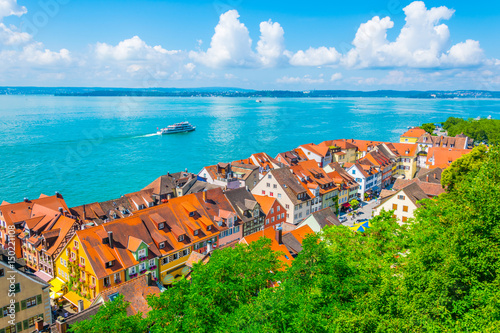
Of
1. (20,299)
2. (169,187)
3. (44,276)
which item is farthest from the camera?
(169,187)

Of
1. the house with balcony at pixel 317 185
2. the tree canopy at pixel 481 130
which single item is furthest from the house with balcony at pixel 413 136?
the house with balcony at pixel 317 185

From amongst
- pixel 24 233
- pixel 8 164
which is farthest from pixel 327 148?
pixel 8 164

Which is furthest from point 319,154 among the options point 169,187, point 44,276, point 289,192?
point 44,276

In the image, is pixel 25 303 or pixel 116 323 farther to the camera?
pixel 25 303

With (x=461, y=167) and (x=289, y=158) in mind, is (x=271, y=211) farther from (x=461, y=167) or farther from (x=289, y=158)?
(x=289, y=158)

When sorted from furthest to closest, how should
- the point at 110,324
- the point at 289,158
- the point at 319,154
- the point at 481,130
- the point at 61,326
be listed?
1. the point at 481,130
2. the point at 319,154
3. the point at 289,158
4. the point at 61,326
5. the point at 110,324

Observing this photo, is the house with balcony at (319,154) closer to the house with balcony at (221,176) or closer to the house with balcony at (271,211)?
the house with balcony at (221,176)

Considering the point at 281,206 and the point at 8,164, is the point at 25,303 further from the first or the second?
the point at 8,164
